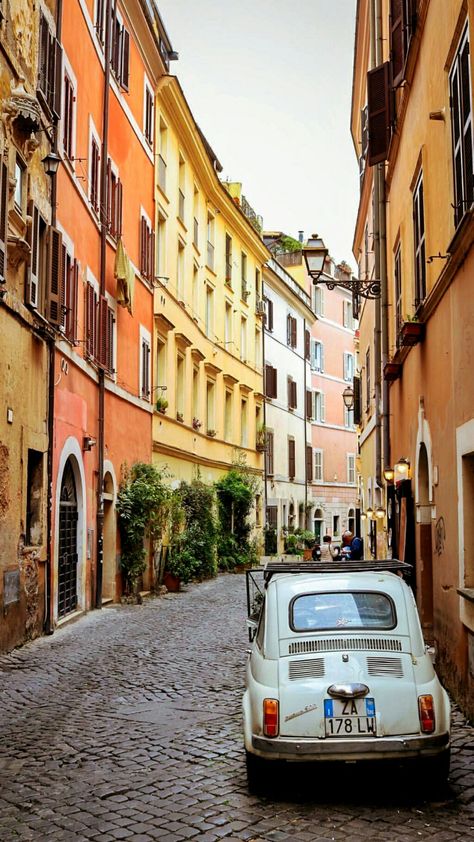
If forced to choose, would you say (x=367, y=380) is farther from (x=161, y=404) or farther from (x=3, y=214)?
(x=3, y=214)

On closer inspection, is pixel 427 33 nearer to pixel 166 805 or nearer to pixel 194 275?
pixel 166 805

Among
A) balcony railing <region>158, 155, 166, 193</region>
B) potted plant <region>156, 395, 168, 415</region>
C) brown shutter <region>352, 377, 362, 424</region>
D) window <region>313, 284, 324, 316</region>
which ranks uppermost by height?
window <region>313, 284, 324, 316</region>

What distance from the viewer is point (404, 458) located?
14336mm

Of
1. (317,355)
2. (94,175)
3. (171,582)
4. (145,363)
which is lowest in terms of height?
(171,582)

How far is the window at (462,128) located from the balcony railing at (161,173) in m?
16.6

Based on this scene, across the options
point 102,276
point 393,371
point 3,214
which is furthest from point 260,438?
point 3,214

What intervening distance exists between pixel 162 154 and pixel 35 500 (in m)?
14.5

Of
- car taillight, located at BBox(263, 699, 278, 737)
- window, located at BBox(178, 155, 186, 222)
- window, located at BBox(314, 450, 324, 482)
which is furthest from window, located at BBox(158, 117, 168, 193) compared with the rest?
window, located at BBox(314, 450, 324, 482)

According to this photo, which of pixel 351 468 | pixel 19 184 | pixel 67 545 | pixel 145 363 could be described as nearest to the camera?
pixel 19 184

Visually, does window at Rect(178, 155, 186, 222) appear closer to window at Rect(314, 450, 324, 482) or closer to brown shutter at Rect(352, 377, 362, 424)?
brown shutter at Rect(352, 377, 362, 424)

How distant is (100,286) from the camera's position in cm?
1853

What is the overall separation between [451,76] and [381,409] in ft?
31.2

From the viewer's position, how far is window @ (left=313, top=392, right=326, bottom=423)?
160 feet

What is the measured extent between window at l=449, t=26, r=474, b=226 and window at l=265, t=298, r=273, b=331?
3108 cm
